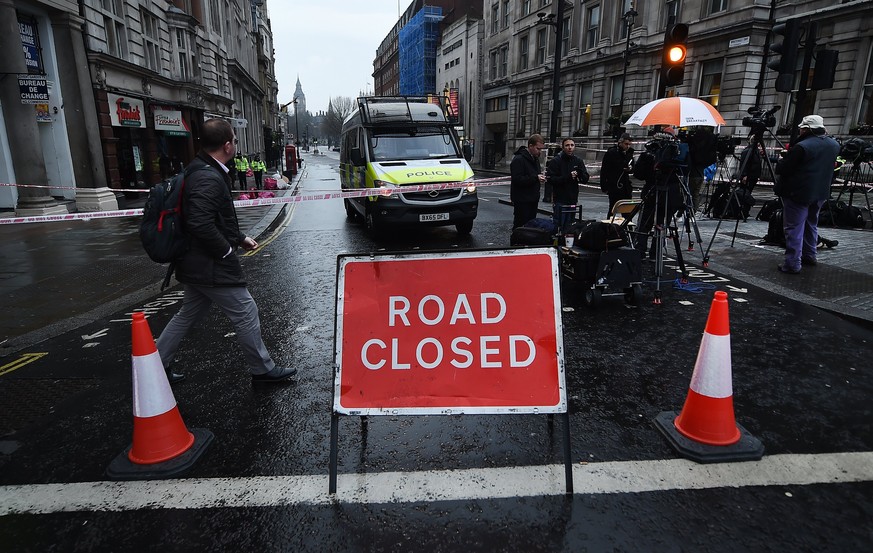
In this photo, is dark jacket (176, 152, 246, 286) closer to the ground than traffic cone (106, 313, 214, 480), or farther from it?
farther from it

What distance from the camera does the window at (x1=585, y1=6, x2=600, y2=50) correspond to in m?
34.4

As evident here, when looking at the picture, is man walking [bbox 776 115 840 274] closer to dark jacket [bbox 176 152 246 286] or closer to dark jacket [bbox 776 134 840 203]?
dark jacket [bbox 776 134 840 203]

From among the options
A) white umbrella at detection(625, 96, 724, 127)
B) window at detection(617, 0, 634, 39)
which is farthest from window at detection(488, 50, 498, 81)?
white umbrella at detection(625, 96, 724, 127)

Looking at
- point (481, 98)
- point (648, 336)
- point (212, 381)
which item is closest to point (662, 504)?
point (648, 336)

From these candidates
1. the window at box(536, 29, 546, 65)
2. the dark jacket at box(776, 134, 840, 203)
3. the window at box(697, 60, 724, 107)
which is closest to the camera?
the dark jacket at box(776, 134, 840, 203)

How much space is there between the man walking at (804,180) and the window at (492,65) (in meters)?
46.6

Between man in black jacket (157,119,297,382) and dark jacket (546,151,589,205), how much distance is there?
5646 millimetres

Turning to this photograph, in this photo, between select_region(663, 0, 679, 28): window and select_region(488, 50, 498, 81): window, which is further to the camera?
select_region(488, 50, 498, 81): window

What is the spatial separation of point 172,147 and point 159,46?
5.11 meters

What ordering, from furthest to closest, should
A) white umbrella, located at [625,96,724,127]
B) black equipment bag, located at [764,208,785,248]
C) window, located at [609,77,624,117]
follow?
window, located at [609,77,624,117], black equipment bag, located at [764,208,785,248], white umbrella, located at [625,96,724,127]

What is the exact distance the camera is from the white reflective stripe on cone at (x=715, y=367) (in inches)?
113

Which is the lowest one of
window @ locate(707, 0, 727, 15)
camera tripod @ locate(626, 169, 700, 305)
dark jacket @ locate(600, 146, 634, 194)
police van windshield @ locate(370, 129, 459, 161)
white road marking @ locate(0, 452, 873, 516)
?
white road marking @ locate(0, 452, 873, 516)

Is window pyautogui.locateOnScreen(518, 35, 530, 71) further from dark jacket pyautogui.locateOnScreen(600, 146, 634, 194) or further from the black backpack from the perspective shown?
the black backpack

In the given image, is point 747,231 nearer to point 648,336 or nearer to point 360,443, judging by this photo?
point 648,336
